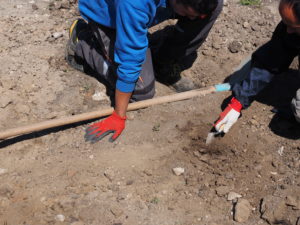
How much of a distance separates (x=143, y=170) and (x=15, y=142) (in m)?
1.08

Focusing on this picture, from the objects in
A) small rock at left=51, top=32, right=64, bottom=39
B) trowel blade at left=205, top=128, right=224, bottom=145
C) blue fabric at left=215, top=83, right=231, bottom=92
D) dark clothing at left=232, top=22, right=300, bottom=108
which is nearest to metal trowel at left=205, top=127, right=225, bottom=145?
trowel blade at left=205, top=128, right=224, bottom=145

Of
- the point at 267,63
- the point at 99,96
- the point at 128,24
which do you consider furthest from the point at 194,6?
the point at 99,96

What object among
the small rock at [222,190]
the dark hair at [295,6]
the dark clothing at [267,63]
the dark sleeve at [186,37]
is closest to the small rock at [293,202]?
the small rock at [222,190]

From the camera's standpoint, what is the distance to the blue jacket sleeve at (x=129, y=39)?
2697 millimetres

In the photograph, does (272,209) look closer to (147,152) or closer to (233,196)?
(233,196)

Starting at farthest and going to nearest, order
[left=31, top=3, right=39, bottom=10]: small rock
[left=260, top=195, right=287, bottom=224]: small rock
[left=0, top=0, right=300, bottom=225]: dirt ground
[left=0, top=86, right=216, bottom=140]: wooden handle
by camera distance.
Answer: [left=31, top=3, right=39, bottom=10]: small rock, [left=0, top=86, right=216, bottom=140]: wooden handle, [left=0, top=0, right=300, bottom=225]: dirt ground, [left=260, top=195, right=287, bottom=224]: small rock

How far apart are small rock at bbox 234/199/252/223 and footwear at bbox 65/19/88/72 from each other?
1.92 meters

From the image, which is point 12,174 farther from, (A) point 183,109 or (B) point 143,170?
(A) point 183,109

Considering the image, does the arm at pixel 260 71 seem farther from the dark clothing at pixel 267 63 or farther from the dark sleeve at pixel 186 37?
the dark sleeve at pixel 186 37

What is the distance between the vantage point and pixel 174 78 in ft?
12.3

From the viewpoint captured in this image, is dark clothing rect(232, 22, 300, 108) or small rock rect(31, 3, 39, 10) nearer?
dark clothing rect(232, 22, 300, 108)

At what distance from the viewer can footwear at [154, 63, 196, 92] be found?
373cm

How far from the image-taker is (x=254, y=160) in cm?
296

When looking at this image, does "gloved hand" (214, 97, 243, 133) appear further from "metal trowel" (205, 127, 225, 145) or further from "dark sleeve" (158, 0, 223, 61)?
"dark sleeve" (158, 0, 223, 61)
